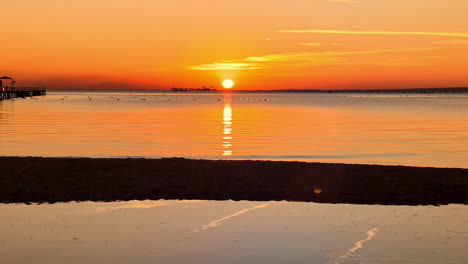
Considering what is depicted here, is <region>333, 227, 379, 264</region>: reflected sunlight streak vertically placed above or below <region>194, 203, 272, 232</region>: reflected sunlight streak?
above

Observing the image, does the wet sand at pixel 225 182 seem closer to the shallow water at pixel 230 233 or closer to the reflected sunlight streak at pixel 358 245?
the shallow water at pixel 230 233

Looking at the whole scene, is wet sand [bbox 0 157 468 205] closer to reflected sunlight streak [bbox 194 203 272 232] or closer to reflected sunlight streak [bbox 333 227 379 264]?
reflected sunlight streak [bbox 194 203 272 232]

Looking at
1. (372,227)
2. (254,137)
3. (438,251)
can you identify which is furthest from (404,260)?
(254,137)

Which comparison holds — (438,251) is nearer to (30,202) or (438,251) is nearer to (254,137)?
(30,202)

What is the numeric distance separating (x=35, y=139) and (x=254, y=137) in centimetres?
1462

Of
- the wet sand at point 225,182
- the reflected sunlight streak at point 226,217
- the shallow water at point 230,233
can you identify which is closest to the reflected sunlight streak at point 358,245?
the shallow water at point 230,233

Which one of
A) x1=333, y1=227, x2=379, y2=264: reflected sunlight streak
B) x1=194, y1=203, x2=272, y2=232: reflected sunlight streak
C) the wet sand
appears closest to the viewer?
x1=333, y1=227, x2=379, y2=264: reflected sunlight streak

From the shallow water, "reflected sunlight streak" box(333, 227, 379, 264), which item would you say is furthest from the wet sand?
"reflected sunlight streak" box(333, 227, 379, 264)

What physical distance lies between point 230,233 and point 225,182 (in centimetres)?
596

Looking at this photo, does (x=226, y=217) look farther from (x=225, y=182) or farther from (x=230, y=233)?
(x=225, y=182)

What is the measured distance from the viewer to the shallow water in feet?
32.0

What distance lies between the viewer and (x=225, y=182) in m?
17.4

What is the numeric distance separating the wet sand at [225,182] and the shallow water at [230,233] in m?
0.94

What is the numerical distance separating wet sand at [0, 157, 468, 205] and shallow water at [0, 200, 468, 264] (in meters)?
0.94
